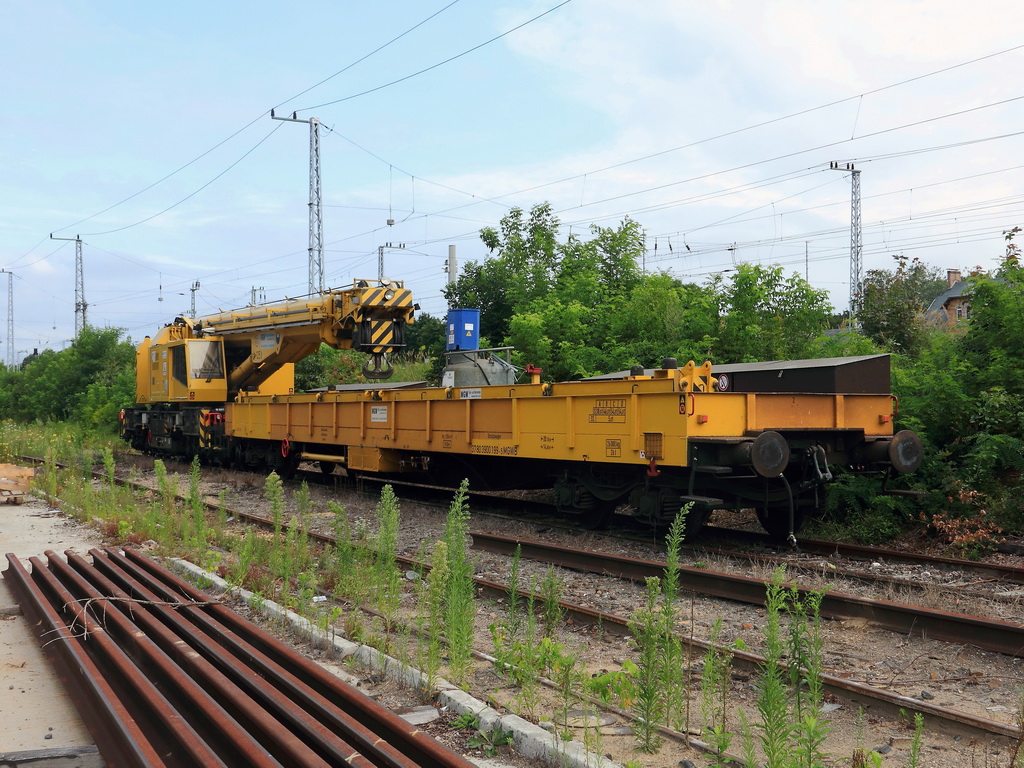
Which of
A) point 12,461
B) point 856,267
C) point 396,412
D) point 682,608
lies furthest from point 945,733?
point 856,267

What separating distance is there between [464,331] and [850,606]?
1133cm

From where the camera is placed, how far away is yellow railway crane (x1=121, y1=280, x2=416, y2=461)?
46.1 feet

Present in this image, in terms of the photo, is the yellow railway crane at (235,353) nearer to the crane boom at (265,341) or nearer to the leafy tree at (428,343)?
the crane boom at (265,341)

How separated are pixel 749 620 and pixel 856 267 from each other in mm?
32541

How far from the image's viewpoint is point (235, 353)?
2012 cm

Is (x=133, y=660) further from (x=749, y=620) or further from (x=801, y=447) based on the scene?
(x=801, y=447)

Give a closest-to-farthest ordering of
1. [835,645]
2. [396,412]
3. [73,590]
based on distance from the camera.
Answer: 1. [835,645]
2. [73,590]
3. [396,412]

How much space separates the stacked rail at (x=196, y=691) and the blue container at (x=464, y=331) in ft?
33.5

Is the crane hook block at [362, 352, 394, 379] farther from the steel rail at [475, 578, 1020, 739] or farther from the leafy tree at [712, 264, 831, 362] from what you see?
the steel rail at [475, 578, 1020, 739]

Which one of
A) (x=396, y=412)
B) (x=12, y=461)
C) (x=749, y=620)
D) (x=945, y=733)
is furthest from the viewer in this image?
(x=12, y=461)

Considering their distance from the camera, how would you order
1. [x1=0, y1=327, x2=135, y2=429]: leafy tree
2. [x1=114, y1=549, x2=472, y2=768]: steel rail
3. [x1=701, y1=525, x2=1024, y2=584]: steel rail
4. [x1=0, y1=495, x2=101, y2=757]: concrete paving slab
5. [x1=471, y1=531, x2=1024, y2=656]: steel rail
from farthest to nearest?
1. [x1=0, y1=327, x2=135, y2=429]: leafy tree
2. [x1=701, y1=525, x2=1024, y2=584]: steel rail
3. [x1=471, y1=531, x2=1024, y2=656]: steel rail
4. [x1=0, y1=495, x2=101, y2=757]: concrete paving slab
5. [x1=114, y1=549, x2=472, y2=768]: steel rail

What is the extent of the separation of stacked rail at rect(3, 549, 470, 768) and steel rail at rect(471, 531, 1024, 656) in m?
1.94

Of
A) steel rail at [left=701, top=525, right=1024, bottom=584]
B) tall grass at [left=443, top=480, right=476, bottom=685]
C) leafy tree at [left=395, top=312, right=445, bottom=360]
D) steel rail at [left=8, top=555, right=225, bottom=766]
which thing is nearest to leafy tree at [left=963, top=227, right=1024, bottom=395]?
steel rail at [left=701, top=525, right=1024, bottom=584]

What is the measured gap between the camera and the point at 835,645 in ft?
18.9
